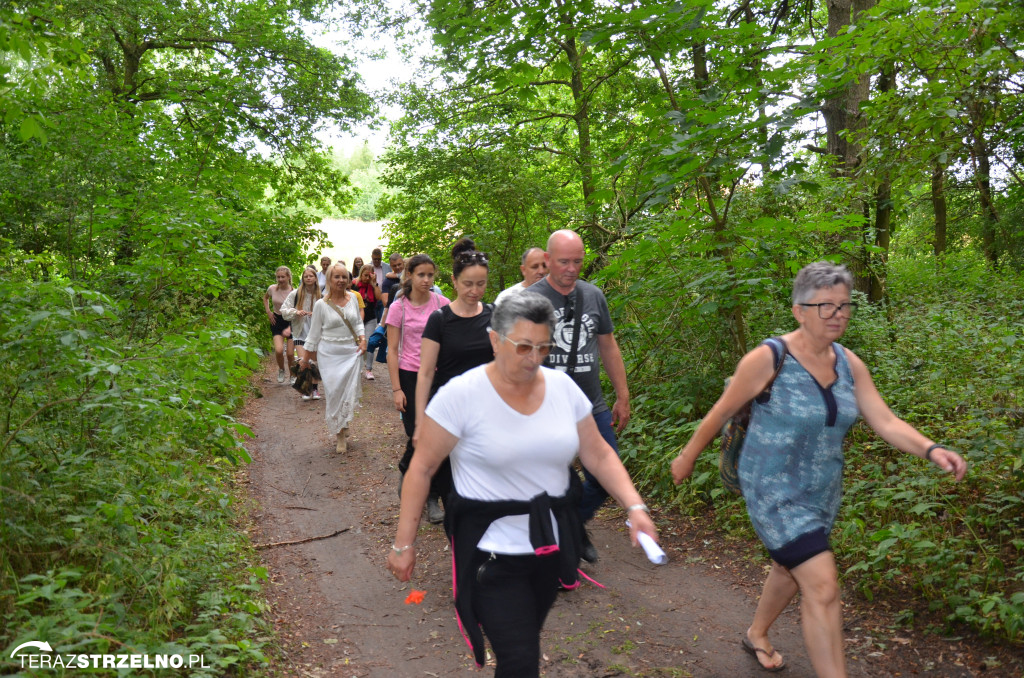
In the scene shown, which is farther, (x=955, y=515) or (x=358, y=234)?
A: (x=358, y=234)

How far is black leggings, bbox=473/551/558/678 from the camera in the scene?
2.92 m

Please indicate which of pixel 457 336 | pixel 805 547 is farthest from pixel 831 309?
pixel 457 336

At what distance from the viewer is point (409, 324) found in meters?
7.11

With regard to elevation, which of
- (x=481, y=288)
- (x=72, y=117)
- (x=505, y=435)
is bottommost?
(x=505, y=435)

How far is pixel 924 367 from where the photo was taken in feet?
25.4

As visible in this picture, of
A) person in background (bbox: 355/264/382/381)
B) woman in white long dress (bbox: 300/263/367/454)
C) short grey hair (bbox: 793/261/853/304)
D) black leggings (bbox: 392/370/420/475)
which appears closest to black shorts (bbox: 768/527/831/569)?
short grey hair (bbox: 793/261/853/304)

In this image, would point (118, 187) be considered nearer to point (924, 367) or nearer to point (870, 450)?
point (870, 450)

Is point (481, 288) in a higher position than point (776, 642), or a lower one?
higher

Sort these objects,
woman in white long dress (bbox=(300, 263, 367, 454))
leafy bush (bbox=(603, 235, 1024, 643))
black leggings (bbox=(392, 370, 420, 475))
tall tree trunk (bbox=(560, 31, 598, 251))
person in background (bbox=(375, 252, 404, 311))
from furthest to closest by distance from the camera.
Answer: person in background (bbox=(375, 252, 404, 311)), woman in white long dress (bbox=(300, 263, 367, 454)), tall tree trunk (bbox=(560, 31, 598, 251)), black leggings (bbox=(392, 370, 420, 475)), leafy bush (bbox=(603, 235, 1024, 643))

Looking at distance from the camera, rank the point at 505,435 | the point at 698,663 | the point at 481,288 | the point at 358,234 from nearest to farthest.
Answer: the point at 505,435 → the point at 698,663 → the point at 481,288 → the point at 358,234

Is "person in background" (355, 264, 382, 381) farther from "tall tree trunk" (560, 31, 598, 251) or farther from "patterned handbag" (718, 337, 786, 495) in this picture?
"patterned handbag" (718, 337, 786, 495)

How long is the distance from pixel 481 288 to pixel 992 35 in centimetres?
414

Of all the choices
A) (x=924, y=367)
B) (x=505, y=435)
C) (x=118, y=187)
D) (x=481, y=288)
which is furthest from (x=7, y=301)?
(x=924, y=367)

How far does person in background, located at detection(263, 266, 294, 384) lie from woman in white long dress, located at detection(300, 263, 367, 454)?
14.3 ft
